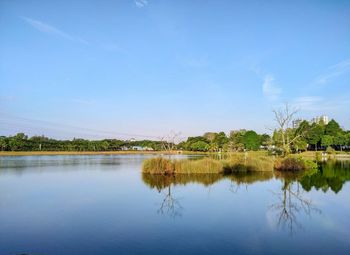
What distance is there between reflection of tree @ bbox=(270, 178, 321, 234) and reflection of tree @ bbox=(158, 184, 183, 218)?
10.5 ft

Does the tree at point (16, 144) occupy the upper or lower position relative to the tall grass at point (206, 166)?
upper

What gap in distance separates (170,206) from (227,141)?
6409cm

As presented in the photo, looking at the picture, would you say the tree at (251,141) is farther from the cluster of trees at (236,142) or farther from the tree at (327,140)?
the tree at (327,140)

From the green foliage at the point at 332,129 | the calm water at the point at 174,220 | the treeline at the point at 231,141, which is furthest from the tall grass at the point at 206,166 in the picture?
the green foliage at the point at 332,129

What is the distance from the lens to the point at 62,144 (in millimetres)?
80125

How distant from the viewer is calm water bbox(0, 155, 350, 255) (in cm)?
699

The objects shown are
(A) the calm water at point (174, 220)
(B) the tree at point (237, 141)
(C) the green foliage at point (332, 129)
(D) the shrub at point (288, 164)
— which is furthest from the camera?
(C) the green foliage at point (332, 129)

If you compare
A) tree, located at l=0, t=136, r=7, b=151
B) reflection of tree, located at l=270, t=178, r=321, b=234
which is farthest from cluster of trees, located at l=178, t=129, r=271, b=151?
tree, located at l=0, t=136, r=7, b=151

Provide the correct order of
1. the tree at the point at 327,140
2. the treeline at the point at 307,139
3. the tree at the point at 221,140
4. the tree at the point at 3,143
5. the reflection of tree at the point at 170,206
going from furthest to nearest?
the tree at the point at 221,140
the tree at the point at 3,143
the tree at the point at 327,140
the treeline at the point at 307,139
the reflection of tree at the point at 170,206

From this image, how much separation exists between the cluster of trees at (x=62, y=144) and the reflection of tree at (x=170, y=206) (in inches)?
1588

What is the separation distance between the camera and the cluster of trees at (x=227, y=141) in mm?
67188

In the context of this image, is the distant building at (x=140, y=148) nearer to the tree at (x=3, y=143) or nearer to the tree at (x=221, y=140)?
the tree at (x=221, y=140)

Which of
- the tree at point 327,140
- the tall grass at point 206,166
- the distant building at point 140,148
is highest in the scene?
the tree at point 327,140

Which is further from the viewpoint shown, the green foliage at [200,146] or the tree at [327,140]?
the green foliage at [200,146]
